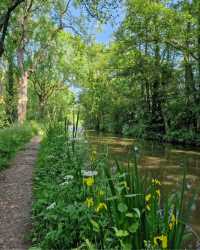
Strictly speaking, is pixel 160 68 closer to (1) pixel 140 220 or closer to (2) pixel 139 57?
(2) pixel 139 57

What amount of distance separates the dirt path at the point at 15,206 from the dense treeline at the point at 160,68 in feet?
50.2

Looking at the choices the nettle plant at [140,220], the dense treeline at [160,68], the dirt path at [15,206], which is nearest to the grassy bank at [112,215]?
the nettle plant at [140,220]

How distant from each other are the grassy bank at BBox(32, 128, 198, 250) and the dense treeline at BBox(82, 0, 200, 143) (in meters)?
17.8

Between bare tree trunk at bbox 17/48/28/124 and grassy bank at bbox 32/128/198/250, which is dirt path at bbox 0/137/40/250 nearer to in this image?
grassy bank at bbox 32/128/198/250

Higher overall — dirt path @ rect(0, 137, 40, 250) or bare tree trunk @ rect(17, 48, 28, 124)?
bare tree trunk @ rect(17, 48, 28, 124)

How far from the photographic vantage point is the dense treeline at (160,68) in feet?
68.0

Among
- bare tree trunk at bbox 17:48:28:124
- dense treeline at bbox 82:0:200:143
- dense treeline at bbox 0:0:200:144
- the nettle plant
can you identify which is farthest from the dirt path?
dense treeline at bbox 82:0:200:143

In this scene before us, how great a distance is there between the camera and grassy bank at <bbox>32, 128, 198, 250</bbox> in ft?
7.75

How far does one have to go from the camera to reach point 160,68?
26.1 metres

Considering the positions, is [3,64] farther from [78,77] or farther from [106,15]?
[106,15]

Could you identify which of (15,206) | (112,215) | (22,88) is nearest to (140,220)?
(112,215)

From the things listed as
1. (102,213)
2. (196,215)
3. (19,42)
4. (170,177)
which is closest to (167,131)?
(19,42)

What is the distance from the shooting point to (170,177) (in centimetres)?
951

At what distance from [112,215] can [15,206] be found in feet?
9.03
